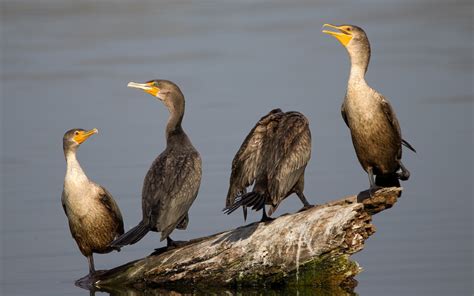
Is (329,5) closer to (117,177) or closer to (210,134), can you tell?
(210,134)

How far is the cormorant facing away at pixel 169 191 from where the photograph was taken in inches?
A: 424

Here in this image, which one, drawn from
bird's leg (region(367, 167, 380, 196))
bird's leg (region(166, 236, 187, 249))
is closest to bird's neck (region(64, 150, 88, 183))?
bird's leg (region(166, 236, 187, 249))

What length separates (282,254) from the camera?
10.5 metres

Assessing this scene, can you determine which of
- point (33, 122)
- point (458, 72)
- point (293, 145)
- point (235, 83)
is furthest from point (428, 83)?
point (293, 145)

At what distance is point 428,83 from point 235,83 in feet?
9.68

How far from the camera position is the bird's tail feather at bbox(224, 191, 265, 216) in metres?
10.3

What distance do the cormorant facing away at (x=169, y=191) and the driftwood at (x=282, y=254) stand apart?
331mm

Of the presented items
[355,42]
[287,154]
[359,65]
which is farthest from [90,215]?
[355,42]

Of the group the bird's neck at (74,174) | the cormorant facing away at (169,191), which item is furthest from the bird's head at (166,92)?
the bird's neck at (74,174)

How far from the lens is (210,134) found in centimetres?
1602

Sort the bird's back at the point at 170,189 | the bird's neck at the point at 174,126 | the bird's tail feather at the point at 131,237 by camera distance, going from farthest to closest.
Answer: the bird's neck at the point at 174,126 → the bird's back at the point at 170,189 → the bird's tail feather at the point at 131,237

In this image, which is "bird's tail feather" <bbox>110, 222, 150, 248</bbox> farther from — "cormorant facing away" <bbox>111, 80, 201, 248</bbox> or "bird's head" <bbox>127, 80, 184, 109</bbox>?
"bird's head" <bbox>127, 80, 184, 109</bbox>

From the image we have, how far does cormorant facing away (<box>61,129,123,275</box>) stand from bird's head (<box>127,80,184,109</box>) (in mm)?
1223

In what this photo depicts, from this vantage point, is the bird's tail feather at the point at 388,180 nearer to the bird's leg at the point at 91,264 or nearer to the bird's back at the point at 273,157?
the bird's back at the point at 273,157
